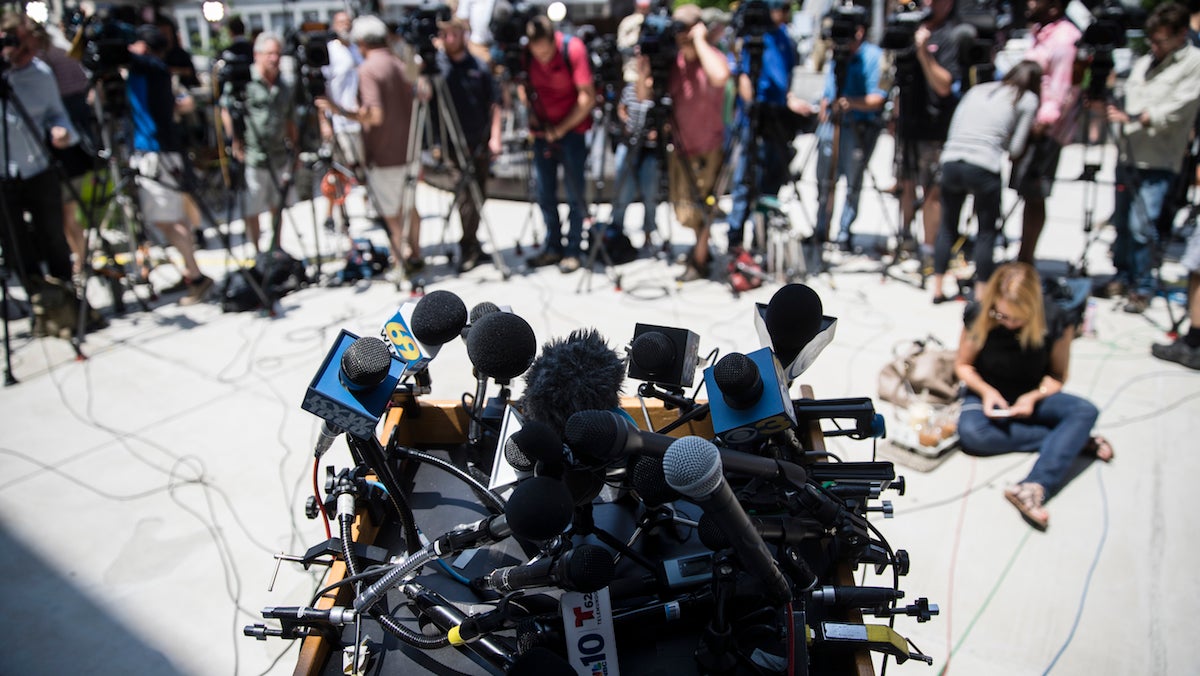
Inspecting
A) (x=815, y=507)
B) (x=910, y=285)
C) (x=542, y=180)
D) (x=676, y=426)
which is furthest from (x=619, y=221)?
(x=815, y=507)

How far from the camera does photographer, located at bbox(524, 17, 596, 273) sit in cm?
509

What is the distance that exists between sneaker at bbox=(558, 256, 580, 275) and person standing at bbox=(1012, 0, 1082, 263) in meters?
3.05

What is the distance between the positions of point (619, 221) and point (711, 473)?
518 centimetres

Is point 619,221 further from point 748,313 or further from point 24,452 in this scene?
point 24,452

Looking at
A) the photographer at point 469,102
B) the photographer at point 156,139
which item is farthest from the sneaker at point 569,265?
the photographer at point 156,139

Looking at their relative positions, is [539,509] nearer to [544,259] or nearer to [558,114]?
[558,114]

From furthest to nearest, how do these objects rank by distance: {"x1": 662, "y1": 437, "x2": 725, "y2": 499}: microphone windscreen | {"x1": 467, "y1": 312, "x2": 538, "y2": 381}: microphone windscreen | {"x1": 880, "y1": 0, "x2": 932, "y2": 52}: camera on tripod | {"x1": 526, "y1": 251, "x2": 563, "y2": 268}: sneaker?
{"x1": 526, "y1": 251, "x2": 563, "y2": 268}: sneaker
{"x1": 880, "y1": 0, "x2": 932, "y2": 52}: camera on tripod
{"x1": 467, "y1": 312, "x2": 538, "y2": 381}: microphone windscreen
{"x1": 662, "y1": 437, "x2": 725, "y2": 499}: microphone windscreen

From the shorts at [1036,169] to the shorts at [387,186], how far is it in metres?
4.15

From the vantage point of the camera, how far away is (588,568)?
3.87 feet

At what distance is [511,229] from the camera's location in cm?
710

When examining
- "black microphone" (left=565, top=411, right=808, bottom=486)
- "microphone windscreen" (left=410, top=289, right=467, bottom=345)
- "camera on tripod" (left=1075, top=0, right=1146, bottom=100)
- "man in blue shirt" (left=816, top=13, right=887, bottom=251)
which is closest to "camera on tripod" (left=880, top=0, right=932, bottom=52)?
"man in blue shirt" (left=816, top=13, right=887, bottom=251)

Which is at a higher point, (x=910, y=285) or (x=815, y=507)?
(x=815, y=507)

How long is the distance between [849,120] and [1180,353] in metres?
2.74

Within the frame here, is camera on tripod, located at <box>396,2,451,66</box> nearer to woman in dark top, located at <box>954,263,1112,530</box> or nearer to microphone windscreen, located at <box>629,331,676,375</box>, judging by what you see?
woman in dark top, located at <box>954,263,1112,530</box>
